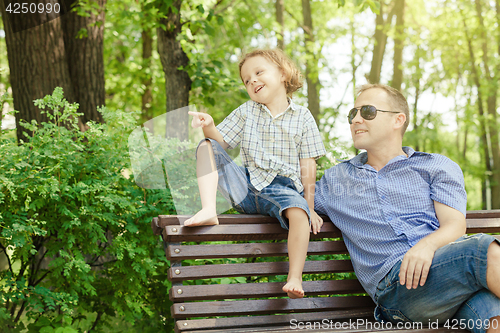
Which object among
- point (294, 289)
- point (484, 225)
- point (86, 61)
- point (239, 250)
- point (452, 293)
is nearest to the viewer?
point (452, 293)

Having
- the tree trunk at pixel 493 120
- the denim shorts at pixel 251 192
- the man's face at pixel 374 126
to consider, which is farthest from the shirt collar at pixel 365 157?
the tree trunk at pixel 493 120

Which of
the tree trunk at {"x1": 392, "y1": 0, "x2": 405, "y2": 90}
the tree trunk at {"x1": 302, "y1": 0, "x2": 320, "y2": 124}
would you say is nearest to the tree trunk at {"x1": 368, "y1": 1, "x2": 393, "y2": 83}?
the tree trunk at {"x1": 302, "y1": 0, "x2": 320, "y2": 124}

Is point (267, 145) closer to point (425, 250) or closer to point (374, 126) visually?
point (374, 126)

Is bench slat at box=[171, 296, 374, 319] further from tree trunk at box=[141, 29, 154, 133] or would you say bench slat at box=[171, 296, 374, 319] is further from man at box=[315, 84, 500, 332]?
tree trunk at box=[141, 29, 154, 133]

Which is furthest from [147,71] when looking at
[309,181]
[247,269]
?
[247,269]

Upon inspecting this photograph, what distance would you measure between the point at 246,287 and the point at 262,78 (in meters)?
1.28

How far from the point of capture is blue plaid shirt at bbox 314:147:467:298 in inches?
91.3

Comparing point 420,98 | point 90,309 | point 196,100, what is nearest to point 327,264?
point 90,309

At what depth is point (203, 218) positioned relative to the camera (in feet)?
7.95

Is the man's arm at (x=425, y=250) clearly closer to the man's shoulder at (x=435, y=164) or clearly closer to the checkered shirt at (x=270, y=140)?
the man's shoulder at (x=435, y=164)

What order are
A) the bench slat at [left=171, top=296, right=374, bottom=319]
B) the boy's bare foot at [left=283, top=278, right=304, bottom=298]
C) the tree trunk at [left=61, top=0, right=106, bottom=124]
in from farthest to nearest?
1. the tree trunk at [left=61, top=0, right=106, bottom=124]
2. the bench slat at [left=171, top=296, right=374, bottom=319]
3. the boy's bare foot at [left=283, top=278, right=304, bottom=298]

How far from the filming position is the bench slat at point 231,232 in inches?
95.7

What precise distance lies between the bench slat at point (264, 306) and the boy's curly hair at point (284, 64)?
1388mm

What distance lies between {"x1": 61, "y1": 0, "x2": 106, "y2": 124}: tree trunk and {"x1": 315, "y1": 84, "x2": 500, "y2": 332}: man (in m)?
3.14
